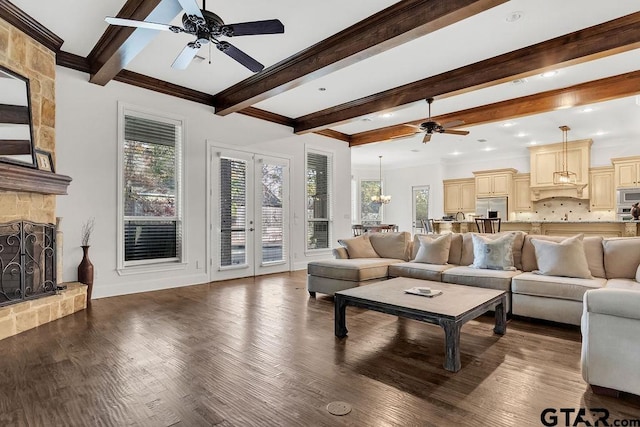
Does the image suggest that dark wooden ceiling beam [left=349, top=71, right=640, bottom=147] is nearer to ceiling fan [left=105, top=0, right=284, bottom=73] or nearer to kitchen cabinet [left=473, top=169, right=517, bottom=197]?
ceiling fan [left=105, top=0, right=284, bottom=73]

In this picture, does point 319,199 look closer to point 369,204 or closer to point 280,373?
point 369,204

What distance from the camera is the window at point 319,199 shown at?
24.8 feet

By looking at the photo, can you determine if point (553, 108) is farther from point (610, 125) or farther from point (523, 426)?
point (523, 426)

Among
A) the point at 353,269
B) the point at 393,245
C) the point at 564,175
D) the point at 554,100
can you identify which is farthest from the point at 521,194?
the point at 353,269

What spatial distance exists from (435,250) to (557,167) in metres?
6.39

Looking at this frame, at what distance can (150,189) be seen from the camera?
5.17 m

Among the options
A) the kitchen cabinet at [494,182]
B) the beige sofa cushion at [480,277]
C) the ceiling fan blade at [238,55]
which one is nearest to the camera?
the ceiling fan blade at [238,55]

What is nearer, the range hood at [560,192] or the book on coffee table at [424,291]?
the book on coffee table at [424,291]

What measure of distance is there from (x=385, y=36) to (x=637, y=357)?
3.17m

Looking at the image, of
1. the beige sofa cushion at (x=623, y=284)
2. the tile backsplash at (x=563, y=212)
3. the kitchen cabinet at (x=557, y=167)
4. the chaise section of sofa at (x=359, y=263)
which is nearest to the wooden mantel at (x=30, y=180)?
the chaise section of sofa at (x=359, y=263)

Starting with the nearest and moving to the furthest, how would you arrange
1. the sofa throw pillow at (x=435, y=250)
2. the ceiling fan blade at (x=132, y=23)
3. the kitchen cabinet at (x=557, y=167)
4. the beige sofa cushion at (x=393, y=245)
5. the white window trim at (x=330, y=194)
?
the ceiling fan blade at (x=132, y=23) → the sofa throw pillow at (x=435, y=250) → the beige sofa cushion at (x=393, y=245) → the white window trim at (x=330, y=194) → the kitchen cabinet at (x=557, y=167)

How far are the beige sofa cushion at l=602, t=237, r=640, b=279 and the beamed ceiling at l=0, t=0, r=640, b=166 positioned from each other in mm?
1994

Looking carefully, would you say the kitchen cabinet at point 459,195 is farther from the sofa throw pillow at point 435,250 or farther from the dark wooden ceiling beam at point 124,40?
the dark wooden ceiling beam at point 124,40

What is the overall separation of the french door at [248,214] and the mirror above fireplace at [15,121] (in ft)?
8.46
